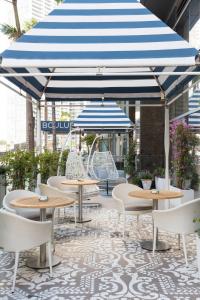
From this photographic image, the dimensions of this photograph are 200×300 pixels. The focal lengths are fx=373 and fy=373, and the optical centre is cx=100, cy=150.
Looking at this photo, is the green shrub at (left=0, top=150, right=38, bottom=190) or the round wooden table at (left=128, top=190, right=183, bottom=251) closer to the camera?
the round wooden table at (left=128, top=190, right=183, bottom=251)

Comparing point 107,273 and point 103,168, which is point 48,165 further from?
point 107,273

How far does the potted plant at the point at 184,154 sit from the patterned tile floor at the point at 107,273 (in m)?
2.37

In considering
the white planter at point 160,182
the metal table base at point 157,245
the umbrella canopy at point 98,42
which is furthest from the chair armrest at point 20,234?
the white planter at point 160,182

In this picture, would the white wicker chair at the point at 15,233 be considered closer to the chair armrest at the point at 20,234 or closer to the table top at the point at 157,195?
the chair armrest at the point at 20,234

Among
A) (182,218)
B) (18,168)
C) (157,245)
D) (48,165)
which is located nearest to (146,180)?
(48,165)

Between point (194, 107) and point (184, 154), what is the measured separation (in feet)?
3.32

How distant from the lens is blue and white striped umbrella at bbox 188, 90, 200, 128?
23.5 feet

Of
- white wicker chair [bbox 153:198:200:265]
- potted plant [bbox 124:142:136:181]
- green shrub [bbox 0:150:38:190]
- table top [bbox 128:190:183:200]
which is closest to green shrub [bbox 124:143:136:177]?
potted plant [bbox 124:142:136:181]

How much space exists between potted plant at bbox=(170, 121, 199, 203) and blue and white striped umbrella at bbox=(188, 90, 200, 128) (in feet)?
0.59

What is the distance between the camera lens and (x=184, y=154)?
7.84 m

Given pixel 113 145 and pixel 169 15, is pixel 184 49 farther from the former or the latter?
pixel 113 145

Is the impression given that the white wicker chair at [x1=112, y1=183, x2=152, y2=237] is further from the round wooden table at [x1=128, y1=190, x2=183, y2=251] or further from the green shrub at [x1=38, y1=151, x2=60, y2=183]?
the green shrub at [x1=38, y1=151, x2=60, y2=183]

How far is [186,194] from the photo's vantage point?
755 cm

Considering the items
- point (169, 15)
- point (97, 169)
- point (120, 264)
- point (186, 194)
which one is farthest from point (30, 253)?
point (169, 15)
